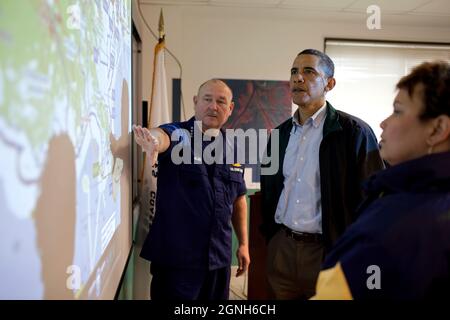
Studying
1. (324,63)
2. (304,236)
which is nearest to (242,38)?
(324,63)

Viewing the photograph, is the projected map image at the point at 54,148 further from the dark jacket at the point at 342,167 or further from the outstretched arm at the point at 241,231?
the dark jacket at the point at 342,167

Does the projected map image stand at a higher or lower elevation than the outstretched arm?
higher

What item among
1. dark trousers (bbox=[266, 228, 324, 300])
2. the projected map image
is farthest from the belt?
the projected map image

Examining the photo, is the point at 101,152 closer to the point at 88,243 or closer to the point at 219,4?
the point at 88,243

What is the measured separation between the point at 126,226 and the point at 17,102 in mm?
1332

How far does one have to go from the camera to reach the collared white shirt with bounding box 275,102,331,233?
64.5 inches

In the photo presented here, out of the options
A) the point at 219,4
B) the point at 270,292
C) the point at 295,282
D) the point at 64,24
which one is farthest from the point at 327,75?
the point at 219,4

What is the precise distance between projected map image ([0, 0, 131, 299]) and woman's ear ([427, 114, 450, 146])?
2.67 ft

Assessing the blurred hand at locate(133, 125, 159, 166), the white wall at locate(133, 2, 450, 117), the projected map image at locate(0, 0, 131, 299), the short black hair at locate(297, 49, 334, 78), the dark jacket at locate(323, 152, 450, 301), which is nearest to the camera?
the projected map image at locate(0, 0, 131, 299)

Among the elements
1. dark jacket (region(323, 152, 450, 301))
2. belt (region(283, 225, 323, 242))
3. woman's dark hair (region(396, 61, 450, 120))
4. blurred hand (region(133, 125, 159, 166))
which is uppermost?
woman's dark hair (region(396, 61, 450, 120))

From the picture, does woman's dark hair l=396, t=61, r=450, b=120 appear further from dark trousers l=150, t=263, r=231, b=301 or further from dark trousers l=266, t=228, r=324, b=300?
dark trousers l=150, t=263, r=231, b=301

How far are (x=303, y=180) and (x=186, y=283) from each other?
74 cm

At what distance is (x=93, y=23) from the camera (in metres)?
0.96

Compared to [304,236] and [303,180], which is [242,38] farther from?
[304,236]
